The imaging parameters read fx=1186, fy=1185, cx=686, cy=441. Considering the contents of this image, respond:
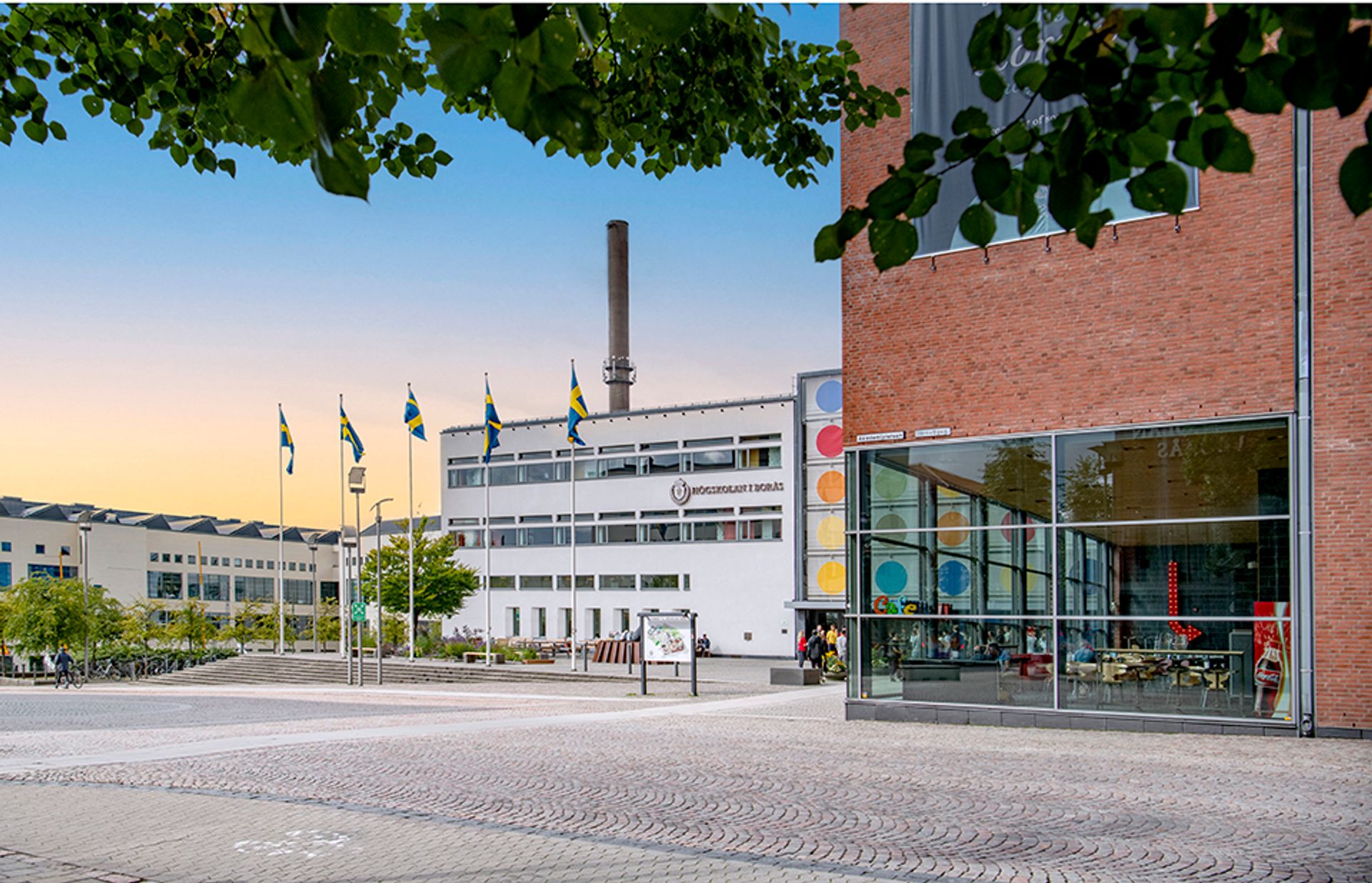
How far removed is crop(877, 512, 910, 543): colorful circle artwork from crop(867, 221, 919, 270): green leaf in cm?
1744

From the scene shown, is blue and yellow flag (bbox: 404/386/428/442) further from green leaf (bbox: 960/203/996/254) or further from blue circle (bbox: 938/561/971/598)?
green leaf (bbox: 960/203/996/254)

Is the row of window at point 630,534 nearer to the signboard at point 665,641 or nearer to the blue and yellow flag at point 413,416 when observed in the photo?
the blue and yellow flag at point 413,416

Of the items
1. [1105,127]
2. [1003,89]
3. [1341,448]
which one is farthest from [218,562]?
[1105,127]

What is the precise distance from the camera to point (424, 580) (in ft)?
189

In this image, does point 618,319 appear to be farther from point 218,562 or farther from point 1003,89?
point 1003,89

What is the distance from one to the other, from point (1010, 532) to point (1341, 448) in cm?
505

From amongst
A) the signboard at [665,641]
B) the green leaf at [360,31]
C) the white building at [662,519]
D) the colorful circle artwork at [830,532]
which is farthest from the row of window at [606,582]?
the green leaf at [360,31]

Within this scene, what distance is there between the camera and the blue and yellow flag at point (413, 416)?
44.4m

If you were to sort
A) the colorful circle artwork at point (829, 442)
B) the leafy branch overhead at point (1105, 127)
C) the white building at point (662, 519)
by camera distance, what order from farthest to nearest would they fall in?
the white building at point (662, 519), the colorful circle artwork at point (829, 442), the leafy branch overhead at point (1105, 127)

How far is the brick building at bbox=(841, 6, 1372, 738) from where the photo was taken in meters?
16.7

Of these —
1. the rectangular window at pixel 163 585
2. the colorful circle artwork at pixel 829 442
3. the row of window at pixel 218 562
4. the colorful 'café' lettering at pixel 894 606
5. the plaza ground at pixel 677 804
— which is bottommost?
the rectangular window at pixel 163 585

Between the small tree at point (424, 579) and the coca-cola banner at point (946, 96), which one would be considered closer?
the coca-cola banner at point (946, 96)

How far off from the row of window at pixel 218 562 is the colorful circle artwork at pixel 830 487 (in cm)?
6330

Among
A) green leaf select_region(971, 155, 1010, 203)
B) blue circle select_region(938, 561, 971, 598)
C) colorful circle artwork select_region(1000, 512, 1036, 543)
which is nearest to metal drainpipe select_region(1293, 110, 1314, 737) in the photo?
colorful circle artwork select_region(1000, 512, 1036, 543)
